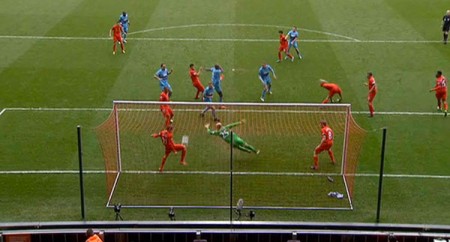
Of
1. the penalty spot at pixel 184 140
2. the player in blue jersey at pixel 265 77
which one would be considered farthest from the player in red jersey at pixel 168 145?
the player in blue jersey at pixel 265 77

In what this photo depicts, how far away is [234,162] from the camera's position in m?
18.9

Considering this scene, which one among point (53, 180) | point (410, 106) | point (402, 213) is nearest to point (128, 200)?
point (53, 180)

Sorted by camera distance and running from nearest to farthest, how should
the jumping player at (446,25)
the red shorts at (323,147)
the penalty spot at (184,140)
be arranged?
the red shorts at (323,147), the penalty spot at (184,140), the jumping player at (446,25)

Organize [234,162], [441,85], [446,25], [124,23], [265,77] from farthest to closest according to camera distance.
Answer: [446,25]
[124,23]
[265,77]
[441,85]
[234,162]

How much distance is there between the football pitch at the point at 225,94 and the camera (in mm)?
17250

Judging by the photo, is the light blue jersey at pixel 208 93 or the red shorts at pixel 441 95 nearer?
the light blue jersey at pixel 208 93

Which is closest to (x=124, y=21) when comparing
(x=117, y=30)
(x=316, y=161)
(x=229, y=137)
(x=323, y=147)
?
(x=117, y=30)

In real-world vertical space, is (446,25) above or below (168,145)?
above

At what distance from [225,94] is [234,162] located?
641 centimetres

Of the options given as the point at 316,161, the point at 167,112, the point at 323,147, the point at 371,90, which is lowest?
the point at 316,161

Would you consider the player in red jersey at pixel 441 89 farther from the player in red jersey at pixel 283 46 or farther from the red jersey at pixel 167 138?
the red jersey at pixel 167 138

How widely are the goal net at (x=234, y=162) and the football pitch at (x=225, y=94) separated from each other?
0.18 feet

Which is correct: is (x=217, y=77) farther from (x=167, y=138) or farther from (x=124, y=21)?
(x=124, y=21)

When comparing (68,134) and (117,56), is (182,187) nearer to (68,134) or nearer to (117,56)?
(68,134)
